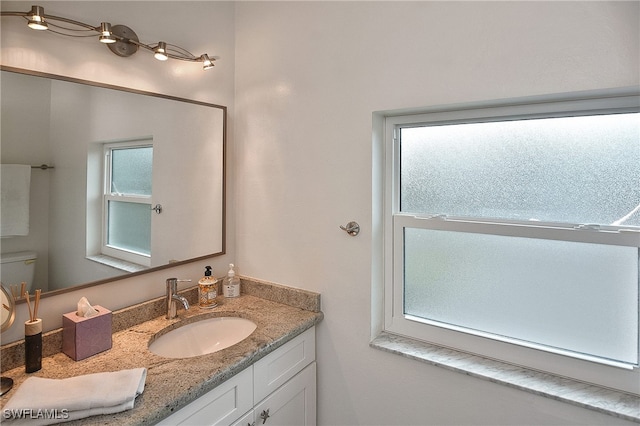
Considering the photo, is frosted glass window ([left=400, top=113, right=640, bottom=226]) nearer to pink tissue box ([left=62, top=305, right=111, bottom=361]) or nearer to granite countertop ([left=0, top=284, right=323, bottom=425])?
granite countertop ([left=0, top=284, right=323, bottom=425])

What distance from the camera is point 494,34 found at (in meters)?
1.19

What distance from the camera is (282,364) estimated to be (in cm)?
140

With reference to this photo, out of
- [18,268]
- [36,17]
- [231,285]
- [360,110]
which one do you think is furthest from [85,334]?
[360,110]

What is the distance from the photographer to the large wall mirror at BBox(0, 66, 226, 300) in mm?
1106

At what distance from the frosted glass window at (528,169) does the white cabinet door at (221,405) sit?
94 cm

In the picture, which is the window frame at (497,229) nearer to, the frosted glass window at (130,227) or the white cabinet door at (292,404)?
the white cabinet door at (292,404)

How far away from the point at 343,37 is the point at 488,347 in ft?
4.60

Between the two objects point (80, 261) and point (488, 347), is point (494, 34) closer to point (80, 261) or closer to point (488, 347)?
point (488, 347)

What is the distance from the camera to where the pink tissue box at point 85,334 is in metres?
1.13

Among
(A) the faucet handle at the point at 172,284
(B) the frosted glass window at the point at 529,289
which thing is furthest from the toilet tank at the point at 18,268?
(B) the frosted glass window at the point at 529,289

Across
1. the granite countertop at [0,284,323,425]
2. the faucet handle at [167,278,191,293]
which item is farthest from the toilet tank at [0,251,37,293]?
the faucet handle at [167,278,191,293]

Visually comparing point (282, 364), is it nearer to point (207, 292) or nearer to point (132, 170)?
point (207, 292)

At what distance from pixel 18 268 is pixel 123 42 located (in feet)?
2.95

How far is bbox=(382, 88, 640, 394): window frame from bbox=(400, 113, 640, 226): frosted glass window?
0.11ft
